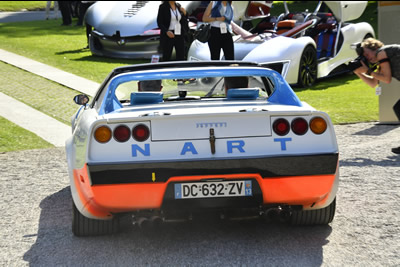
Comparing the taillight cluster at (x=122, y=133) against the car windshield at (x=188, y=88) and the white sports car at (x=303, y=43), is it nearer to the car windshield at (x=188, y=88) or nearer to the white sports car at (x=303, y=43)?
the car windshield at (x=188, y=88)

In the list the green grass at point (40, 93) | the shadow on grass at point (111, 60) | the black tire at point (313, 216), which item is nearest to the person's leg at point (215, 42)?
the green grass at point (40, 93)

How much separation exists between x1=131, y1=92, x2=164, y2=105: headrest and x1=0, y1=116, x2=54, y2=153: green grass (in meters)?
4.31

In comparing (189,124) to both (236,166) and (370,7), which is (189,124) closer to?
(236,166)

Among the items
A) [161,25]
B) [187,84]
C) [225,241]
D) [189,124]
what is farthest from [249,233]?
[161,25]

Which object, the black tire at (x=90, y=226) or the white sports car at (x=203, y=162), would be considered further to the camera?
the black tire at (x=90, y=226)

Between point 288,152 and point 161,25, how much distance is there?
8327mm

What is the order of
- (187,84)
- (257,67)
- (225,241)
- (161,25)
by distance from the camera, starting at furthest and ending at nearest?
(161,25), (187,84), (257,67), (225,241)

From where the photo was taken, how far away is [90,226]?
17.8 feet

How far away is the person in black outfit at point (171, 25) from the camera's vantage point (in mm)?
12906

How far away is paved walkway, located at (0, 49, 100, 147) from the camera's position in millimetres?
10523

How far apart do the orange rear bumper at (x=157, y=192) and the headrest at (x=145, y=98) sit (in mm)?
854

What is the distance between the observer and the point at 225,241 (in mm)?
5234

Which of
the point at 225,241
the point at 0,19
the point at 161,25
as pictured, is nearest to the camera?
the point at 225,241

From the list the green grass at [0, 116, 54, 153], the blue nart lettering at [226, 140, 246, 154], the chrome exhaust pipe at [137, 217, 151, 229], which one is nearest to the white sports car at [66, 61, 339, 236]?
the blue nart lettering at [226, 140, 246, 154]
